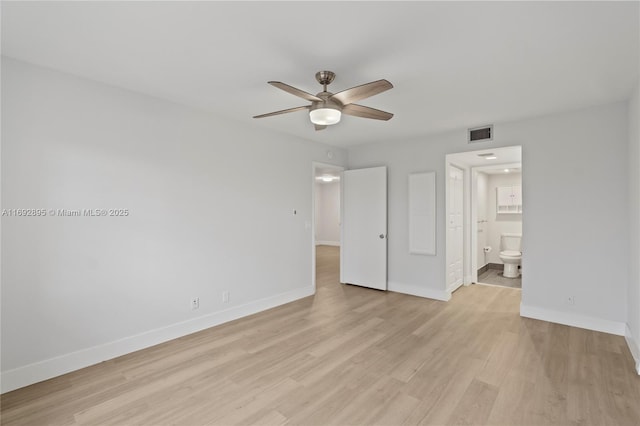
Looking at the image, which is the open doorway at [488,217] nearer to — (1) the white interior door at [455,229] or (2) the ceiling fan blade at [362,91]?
(1) the white interior door at [455,229]

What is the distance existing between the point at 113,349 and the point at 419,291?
13.3 ft

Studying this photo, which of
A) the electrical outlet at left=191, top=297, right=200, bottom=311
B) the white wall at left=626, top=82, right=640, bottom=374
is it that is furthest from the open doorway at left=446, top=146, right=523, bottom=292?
the electrical outlet at left=191, top=297, right=200, bottom=311

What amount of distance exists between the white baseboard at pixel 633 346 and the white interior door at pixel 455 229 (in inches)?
77.9

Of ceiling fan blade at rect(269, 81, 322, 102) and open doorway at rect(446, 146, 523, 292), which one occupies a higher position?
ceiling fan blade at rect(269, 81, 322, 102)

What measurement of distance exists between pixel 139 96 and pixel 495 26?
314cm

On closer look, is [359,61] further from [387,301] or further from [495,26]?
[387,301]

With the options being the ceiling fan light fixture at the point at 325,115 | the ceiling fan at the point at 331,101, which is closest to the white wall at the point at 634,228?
the ceiling fan at the point at 331,101

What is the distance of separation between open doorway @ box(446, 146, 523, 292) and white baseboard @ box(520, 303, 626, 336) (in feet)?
3.67

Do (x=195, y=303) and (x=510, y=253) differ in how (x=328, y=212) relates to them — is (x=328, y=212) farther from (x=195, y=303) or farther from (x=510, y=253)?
(x=195, y=303)

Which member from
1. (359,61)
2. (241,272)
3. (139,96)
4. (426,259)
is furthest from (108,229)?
(426,259)

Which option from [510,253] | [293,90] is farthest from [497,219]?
[293,90]

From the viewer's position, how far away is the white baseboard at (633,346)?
8.90ft

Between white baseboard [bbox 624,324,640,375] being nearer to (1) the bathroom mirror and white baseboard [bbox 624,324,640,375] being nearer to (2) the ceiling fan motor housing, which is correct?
(1) the bathroom mirror

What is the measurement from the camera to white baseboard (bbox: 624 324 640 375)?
2713 millimetres
